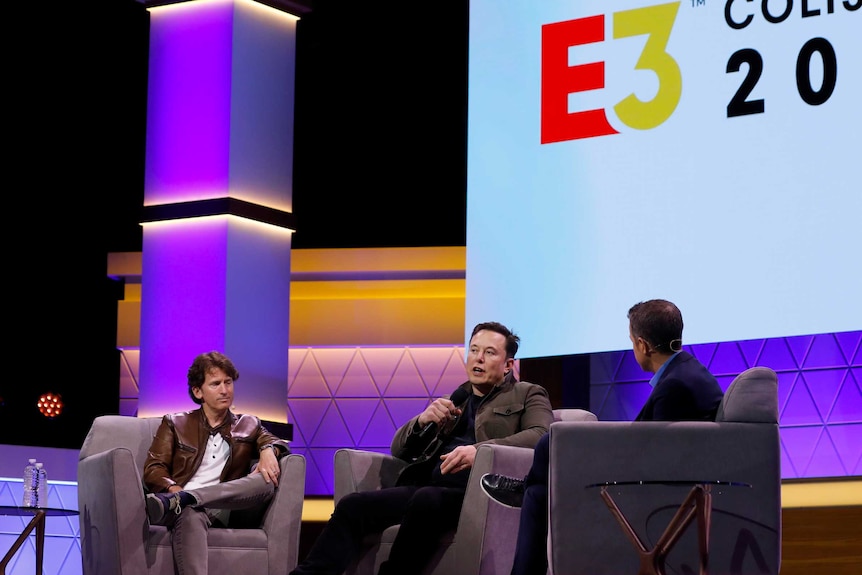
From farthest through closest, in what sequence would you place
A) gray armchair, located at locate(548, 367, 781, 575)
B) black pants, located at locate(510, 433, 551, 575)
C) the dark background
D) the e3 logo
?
the dark background
the e3 logo
black pants, located at locate(510, 433, 551, 575)
gray armchair, located at locate(548, 367, 781, 575)

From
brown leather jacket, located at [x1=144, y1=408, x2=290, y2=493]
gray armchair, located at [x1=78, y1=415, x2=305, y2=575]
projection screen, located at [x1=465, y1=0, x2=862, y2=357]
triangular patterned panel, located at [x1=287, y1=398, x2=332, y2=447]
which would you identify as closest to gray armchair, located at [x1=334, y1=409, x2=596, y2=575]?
gray armchair, located at [x1=78, y1=415, x2=305, y2=575]

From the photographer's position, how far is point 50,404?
998 centimetres

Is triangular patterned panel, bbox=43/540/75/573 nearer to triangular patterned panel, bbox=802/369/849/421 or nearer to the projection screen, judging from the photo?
the projection screen

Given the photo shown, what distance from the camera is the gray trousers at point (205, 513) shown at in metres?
3.67

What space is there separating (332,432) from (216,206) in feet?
11.4

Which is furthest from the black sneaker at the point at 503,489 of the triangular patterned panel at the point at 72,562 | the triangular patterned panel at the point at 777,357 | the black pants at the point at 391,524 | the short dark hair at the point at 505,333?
the triangular patterned panel at the point at 72,562

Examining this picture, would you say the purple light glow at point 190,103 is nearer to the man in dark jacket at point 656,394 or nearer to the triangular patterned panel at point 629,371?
the triangular patterned panel at point 629,371

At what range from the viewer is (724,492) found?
2936mm

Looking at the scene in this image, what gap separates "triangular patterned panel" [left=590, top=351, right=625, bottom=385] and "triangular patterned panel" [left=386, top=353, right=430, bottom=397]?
273 cm

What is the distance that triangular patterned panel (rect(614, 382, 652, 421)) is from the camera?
18.8 feet

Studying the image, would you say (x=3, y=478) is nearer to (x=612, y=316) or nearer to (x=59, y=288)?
(x=612, y=316)

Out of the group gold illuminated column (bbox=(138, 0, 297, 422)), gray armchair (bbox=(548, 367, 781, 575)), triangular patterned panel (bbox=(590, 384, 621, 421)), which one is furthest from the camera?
triangular patterned panel (bbox=(590, 384, 621, 421))

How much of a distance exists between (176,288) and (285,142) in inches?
37.0

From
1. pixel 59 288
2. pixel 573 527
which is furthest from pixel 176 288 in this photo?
pixel 59 288
